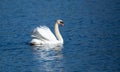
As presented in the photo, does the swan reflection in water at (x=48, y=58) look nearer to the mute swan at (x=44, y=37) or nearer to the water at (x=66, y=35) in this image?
the water at (x=66, y=35)

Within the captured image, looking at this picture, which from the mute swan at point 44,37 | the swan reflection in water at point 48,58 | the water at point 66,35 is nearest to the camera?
the swan reflection in water at point 48,58

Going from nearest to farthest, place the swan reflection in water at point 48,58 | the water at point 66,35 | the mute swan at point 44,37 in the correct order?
the swan reflection in water at point 48,58, the water at point 66,35, the mute swan at point 44,37

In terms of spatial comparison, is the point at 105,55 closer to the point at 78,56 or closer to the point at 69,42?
the point at 78,56

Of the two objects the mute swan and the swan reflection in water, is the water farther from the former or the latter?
the mute swan

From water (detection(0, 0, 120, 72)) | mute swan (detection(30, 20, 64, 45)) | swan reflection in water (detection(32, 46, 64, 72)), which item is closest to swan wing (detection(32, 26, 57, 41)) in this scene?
mute swan (detection(30, 20, 64, 45))

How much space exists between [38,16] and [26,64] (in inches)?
491

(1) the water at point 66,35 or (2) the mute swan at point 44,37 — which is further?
(2) the mute swan at point 44,37

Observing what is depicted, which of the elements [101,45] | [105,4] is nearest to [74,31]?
[101,45]

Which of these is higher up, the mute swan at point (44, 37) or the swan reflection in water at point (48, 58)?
the mute swan at point (44, 37)

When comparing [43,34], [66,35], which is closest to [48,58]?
[43,34]

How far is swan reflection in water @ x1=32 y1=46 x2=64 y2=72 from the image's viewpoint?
25.9 metres

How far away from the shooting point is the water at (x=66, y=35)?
2653 centimetres

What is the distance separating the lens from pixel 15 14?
1550 inches

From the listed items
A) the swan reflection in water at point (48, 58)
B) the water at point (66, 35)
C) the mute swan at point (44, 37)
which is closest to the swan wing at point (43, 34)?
the mute swan at point (44, 37)
